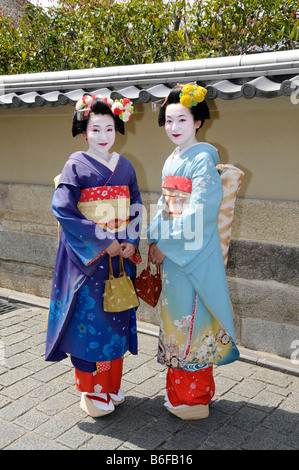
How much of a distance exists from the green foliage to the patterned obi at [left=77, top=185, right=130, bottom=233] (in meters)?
5.08

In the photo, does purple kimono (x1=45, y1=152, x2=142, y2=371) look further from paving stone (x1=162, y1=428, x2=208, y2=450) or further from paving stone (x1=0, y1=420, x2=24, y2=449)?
paving stone (x1=162, y1=428, x2=208, y2=450)

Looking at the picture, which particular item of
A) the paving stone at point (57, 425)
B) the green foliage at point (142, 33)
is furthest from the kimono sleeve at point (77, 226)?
the green foliage at point (142, 33)

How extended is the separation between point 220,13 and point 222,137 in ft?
13.8

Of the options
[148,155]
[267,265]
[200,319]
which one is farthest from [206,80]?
[200,319]

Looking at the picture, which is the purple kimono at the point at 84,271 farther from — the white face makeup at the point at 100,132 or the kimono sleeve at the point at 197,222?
the kimono sleeve at the point at 197,222

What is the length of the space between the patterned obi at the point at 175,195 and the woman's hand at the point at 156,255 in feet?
0.75

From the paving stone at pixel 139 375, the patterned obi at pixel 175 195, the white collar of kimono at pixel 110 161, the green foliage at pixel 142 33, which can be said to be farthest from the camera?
the green foliage at pixel 142 33

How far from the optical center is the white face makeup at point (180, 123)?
3.25 m

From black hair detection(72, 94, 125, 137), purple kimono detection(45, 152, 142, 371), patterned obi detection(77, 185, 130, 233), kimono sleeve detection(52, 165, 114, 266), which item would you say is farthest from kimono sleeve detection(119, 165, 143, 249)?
black hair detection(72, 94, 125, 137)

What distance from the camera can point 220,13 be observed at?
7.85 meters

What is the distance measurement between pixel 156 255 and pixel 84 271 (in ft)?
1.68

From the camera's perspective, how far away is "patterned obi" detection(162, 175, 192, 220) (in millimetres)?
3283

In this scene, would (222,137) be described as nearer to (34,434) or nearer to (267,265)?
(267,265)

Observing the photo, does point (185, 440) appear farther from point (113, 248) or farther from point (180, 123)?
point (180, 123)
